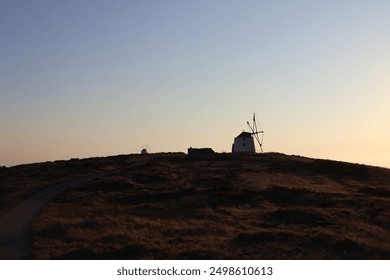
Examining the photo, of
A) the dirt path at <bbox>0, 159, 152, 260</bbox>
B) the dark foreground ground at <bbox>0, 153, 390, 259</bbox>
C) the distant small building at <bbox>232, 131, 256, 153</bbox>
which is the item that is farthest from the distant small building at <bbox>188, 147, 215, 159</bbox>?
the dirt path at <bbox>0, 159, 152, 260</bbox>

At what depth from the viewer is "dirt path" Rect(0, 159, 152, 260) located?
2466 centimetres

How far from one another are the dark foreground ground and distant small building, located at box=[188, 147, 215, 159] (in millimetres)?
19981

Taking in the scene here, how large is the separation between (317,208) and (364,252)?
13126mm

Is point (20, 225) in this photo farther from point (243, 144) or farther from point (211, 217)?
point (243, 144)

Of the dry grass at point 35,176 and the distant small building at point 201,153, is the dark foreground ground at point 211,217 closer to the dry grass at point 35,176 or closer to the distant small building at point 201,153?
the dry grass at point 35,176

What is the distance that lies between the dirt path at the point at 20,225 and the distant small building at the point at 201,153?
39.9 m

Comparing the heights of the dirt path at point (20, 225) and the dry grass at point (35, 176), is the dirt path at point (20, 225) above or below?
below

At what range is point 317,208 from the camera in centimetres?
3950

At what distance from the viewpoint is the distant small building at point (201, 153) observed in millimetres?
89688

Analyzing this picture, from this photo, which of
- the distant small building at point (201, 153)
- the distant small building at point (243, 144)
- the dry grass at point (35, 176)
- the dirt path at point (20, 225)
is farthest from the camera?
the distant small building at point (243, 144)

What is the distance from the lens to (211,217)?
3675cm

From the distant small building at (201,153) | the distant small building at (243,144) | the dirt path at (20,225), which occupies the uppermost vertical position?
the distant small building at (243,144)

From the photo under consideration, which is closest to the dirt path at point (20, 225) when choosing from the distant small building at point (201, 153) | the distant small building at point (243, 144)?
the distant small building at point (201, 153)
